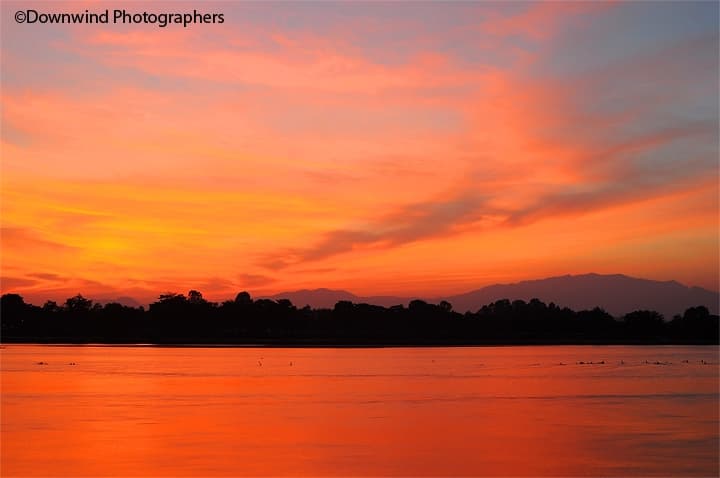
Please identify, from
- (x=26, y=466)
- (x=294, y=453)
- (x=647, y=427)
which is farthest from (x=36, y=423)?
(x=647, y=427)

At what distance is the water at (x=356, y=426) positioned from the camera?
77.9 feet

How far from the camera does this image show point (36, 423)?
31.2 meters

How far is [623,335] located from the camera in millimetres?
173500

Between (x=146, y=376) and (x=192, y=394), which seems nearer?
(x=192, y=394)

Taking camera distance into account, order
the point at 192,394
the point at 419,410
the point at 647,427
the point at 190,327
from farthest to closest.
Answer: the point at 190,327 → the point at 192,394 → the point at 419,410 → the point at 647,427

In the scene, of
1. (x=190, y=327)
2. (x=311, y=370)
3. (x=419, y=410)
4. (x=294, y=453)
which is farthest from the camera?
(x=190, y=327)

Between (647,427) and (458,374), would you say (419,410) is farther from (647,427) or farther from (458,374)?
(458,374)

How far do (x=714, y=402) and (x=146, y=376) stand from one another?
100 feet

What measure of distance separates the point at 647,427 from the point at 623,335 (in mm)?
148244

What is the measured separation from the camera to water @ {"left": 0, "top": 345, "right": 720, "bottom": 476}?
77.9ft

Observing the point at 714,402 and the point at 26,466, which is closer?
the point at 26,466

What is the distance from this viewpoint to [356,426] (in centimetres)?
3086

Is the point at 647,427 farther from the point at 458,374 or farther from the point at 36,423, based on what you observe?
the point at 458,374

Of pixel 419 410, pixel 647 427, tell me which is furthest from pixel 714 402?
pixel 419 410
